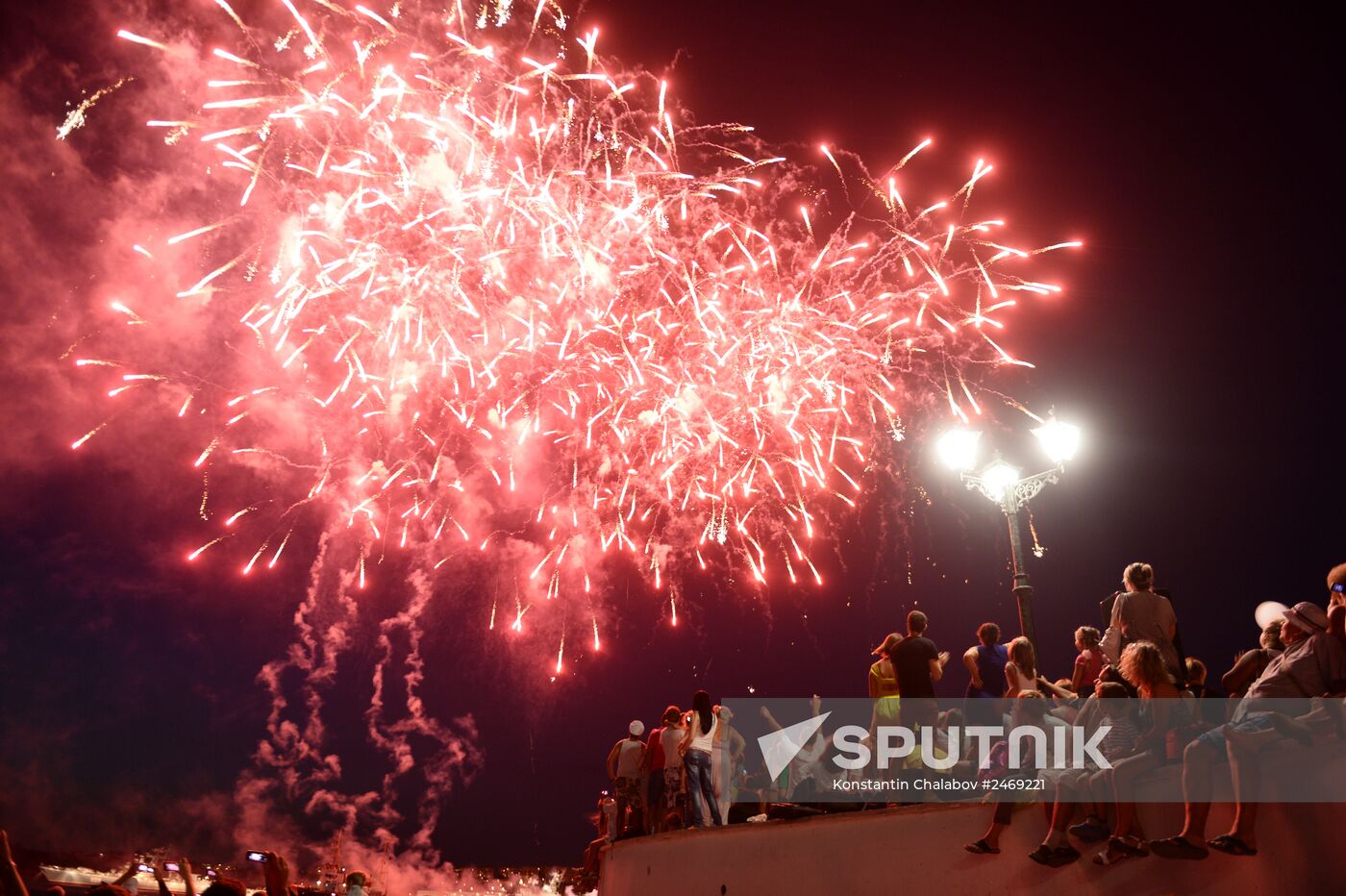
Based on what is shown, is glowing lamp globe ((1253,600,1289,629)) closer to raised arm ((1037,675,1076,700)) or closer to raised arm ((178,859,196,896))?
raised arm ((1037,675,1076,700))

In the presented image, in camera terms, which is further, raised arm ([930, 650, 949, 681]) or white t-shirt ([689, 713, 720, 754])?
white t-shirt ([689, 713, 720, 754])

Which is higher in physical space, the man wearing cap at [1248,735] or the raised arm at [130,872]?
the man wearing cap at [1248,735]

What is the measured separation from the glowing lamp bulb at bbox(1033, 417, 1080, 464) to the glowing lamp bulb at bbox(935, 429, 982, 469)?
2.83ft

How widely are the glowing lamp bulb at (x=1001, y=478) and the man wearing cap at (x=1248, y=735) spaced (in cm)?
558

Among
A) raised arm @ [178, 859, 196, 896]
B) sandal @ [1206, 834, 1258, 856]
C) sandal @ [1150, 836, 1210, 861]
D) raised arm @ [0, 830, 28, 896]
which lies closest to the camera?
raised arm @ [0, 830, 28, 896]

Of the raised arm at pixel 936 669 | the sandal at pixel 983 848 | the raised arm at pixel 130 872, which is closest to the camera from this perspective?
the raised arm at pixel 130 872

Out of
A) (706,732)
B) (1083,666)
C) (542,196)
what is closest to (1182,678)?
(1083,666)

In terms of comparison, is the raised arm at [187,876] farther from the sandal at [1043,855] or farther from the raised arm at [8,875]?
the sandal at [1043,855]

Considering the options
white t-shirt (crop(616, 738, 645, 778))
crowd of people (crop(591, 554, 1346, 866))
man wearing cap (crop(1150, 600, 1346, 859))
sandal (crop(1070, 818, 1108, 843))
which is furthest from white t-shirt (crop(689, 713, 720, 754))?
man wearing cap (crop(1150, 600, 1346, 859))

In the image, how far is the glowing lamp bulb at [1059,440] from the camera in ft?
36.7

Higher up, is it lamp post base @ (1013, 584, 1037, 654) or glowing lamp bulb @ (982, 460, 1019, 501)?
glowing lamp bulb @ (982, 460, 1019, 501)

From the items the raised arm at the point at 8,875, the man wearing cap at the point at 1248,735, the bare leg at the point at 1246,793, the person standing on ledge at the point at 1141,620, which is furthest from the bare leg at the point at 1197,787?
the raised arm at the point at 8,875

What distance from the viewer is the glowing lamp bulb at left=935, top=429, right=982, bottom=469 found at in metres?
11.8

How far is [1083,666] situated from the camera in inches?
336
